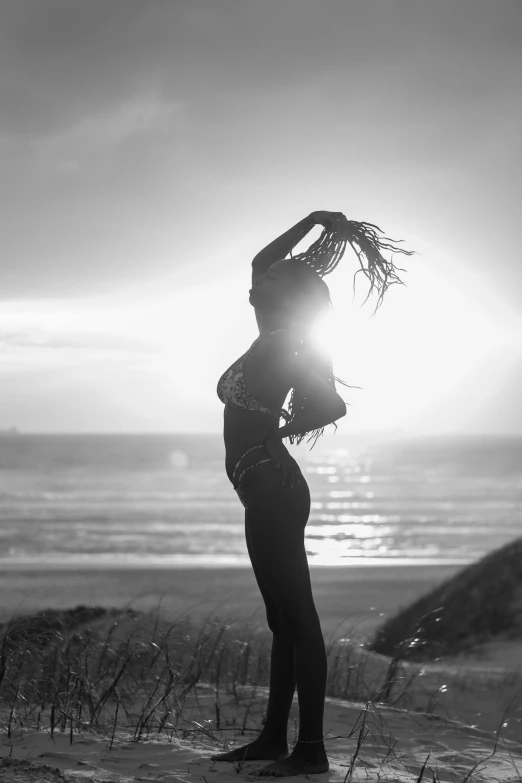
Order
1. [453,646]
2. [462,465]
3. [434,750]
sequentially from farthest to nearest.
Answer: [462,465]
[453,646]
[434,750]

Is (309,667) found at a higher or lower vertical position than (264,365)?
lower

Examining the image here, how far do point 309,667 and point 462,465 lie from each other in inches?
3916

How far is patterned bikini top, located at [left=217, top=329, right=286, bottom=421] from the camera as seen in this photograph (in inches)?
147

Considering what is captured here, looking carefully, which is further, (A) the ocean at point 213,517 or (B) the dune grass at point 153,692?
(A) the ocean at point 213,517

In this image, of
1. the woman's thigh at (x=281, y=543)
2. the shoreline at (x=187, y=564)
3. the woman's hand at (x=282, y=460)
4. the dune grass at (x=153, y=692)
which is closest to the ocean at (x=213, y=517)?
the shoreline at (x=187, y=564)

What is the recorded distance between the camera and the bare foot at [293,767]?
11.6 ft

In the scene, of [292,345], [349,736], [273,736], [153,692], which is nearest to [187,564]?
[153,692]

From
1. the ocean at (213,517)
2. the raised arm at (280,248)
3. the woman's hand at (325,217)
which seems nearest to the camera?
the woman's hand at (325,217)

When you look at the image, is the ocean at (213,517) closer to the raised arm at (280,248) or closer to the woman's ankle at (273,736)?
the woman's ankle at (273,736)

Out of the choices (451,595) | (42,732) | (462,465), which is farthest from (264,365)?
(462,465)

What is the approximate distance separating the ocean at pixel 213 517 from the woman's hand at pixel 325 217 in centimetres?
1884

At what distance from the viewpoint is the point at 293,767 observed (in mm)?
3572

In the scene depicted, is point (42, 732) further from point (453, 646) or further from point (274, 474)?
point (453, 646)

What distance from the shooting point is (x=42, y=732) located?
411 centimetres
